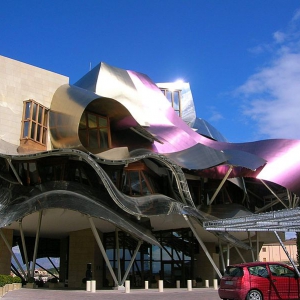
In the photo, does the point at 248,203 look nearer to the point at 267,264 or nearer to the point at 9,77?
the point at 9,77

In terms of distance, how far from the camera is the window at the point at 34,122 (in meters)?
30.1

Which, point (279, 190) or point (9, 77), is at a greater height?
point (9, 77)

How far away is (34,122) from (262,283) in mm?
20142

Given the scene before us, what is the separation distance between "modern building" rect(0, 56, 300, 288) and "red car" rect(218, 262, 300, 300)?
10.7 m

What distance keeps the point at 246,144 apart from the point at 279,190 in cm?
486

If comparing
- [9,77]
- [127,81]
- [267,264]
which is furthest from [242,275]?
[127,81]

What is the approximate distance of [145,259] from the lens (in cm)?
3425

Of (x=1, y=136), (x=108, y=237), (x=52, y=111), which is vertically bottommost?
(x=108, y=237)

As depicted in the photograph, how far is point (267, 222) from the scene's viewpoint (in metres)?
14.1

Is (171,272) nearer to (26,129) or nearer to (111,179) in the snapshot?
(111,179)

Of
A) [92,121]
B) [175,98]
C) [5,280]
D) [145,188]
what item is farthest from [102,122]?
[175,98]

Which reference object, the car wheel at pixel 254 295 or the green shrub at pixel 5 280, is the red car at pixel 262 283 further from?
the green shrub at pixel 5 280

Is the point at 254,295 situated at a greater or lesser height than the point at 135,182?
lesser

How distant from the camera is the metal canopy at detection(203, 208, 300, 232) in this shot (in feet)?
42.7
